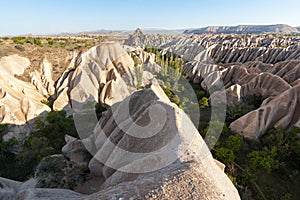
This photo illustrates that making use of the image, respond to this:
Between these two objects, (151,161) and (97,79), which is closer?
(151,161)

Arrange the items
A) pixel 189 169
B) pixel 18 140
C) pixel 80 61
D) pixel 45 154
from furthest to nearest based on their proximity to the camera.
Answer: pixel 80 61 < pixel 18 140 < pixel 45 154 < pixel 189 169

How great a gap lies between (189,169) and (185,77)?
2578 centimetres

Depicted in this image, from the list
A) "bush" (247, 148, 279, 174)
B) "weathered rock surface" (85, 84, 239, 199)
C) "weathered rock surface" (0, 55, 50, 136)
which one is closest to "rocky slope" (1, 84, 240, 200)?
"weathered rock surface" (85, 84, 239, 199)

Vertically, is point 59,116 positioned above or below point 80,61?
below

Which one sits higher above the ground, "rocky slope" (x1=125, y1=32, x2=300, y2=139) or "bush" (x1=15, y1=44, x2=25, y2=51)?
"bush" (x1=15, y1=44, x2=25, y2=51)

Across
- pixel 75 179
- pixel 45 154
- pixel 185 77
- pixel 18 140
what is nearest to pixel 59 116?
pixel 18 140

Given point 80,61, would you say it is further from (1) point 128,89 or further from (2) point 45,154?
(2) point 45,154

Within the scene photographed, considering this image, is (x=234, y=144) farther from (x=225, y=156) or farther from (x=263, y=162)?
(x=263, y=162)

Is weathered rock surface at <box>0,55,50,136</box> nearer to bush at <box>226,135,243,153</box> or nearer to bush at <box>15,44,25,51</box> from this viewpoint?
bush at <box>15,44,25,51</box>

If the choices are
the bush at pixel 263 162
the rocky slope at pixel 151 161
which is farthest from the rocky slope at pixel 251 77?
the rocky slope at pixel 151 161

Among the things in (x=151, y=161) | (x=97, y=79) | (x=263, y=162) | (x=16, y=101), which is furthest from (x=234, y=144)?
(x=97, y=79)

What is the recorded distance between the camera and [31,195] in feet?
19.1

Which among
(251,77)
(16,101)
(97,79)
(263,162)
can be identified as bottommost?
(263,162)

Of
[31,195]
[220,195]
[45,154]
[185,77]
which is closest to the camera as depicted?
[220,195]
